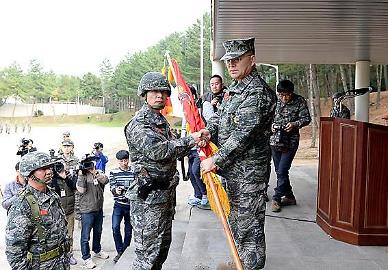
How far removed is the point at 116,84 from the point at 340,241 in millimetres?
59563

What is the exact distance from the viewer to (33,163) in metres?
3.31

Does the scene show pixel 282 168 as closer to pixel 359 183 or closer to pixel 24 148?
pixel 359 183

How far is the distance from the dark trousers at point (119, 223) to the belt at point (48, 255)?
2.99 meters

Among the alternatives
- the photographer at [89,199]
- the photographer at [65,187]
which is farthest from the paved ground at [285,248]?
the photographer at [65,187]

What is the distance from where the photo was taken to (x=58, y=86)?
7438 centimetres

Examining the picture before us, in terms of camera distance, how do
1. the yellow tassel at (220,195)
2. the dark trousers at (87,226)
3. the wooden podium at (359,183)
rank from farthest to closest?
1. the dark trousers at (87,226)
2. the wooden podium at (359,183)
3. the yellow tassel at (220,195)

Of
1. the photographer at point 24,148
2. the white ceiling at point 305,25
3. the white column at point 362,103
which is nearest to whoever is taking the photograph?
the white ceiling at point 305,25

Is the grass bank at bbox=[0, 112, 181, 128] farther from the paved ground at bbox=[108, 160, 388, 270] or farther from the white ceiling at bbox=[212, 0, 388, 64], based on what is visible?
the paved ground at bbox=[108, 160, 388, 270]

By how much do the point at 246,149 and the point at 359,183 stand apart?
1707 mm

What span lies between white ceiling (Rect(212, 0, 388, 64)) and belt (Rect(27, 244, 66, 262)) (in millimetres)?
3339

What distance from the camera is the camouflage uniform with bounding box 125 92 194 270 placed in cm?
330

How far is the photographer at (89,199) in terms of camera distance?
21.2 feet

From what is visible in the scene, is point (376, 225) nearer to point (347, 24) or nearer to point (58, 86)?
point (347, 24)

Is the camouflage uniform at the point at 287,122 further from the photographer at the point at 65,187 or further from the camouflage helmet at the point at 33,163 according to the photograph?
the camouflage helmet at the point at 33,163
